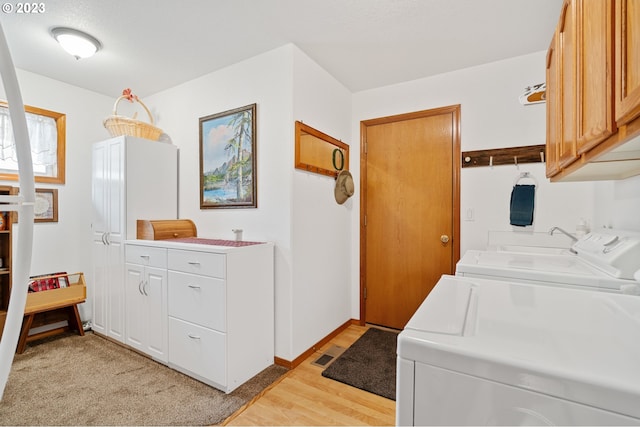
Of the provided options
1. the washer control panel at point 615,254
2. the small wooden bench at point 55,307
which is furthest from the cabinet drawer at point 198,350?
the washer control panel at point 615,254

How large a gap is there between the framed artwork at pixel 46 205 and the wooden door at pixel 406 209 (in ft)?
9.92

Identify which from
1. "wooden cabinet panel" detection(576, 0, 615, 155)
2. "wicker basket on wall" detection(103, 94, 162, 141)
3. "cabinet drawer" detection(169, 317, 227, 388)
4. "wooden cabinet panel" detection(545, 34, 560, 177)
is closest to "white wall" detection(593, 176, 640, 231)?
"wooden cabinet panel" detection(545, 34, 560, 177)

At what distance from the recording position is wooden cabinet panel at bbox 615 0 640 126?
0.67 metres

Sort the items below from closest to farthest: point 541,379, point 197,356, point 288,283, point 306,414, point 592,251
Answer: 1. point 541,379
2. point 592,251
3. point 306,414
4. point 197,356
5. point 288,283

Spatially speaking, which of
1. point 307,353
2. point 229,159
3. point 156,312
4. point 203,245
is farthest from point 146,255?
point 307,353

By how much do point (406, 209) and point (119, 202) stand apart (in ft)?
8.56

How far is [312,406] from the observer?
5.68 ft

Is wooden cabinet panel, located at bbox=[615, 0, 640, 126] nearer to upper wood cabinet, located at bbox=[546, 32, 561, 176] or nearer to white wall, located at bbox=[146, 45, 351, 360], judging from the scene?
upper wood cabinet, located at bbox=[546, 32, 561, 176]

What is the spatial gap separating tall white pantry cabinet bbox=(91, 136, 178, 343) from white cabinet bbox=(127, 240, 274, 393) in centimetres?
53

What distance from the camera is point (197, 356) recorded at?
1.93 meters

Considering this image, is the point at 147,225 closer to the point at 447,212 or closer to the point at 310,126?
the point at 310,126

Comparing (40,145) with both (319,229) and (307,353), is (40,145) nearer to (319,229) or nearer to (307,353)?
(319,229)

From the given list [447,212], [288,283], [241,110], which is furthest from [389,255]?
[241,110]

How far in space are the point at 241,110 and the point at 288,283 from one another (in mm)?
1468
